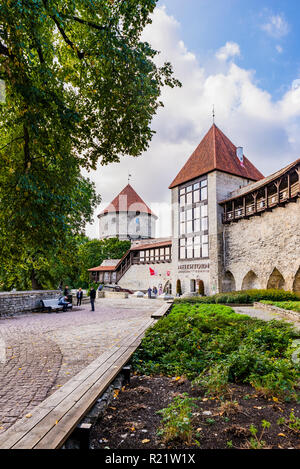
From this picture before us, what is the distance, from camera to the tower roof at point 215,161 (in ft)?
94.8

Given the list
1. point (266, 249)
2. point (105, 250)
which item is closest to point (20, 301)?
point (266, 249)

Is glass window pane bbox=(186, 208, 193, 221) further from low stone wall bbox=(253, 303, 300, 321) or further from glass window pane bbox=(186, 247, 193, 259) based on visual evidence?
low stone wall bbox=(253, 303, 300, 321)

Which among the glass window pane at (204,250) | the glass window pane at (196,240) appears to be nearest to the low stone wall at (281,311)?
the glass window pane at (204,250)

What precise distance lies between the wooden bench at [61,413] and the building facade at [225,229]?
17660 mm

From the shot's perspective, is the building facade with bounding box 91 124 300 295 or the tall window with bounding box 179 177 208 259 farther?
the tall window with bounding box 179 177 208 259

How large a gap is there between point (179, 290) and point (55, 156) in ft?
85.4

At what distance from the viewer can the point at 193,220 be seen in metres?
30.3

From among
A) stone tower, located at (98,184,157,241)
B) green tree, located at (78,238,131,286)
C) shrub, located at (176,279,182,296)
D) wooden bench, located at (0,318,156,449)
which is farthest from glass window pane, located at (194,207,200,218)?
stone tower, located at (98,184,157,241)

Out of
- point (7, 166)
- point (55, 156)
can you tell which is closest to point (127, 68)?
point (55, 156)

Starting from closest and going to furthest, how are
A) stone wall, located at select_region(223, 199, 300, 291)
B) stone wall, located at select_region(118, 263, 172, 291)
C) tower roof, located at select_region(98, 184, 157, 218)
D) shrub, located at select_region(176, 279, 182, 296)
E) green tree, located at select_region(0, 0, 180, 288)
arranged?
green tree, located at select_region(0, 0, 180, 288) → stone wall, located at select_region(223, 199, 300, 291) → shrub, located at select_region(176, 279, 182, 296) → stone wall, located at select_region(118, 263, 172, 291) → tower roof, located at select_region(98, 184, 157, 218)

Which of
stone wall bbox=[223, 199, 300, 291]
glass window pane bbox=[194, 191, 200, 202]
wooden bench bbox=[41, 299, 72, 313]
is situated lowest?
wooden bench bbox=[41, 299, 72, 313]

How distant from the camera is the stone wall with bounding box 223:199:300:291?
62.3 ft

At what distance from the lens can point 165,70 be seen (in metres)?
5.86
